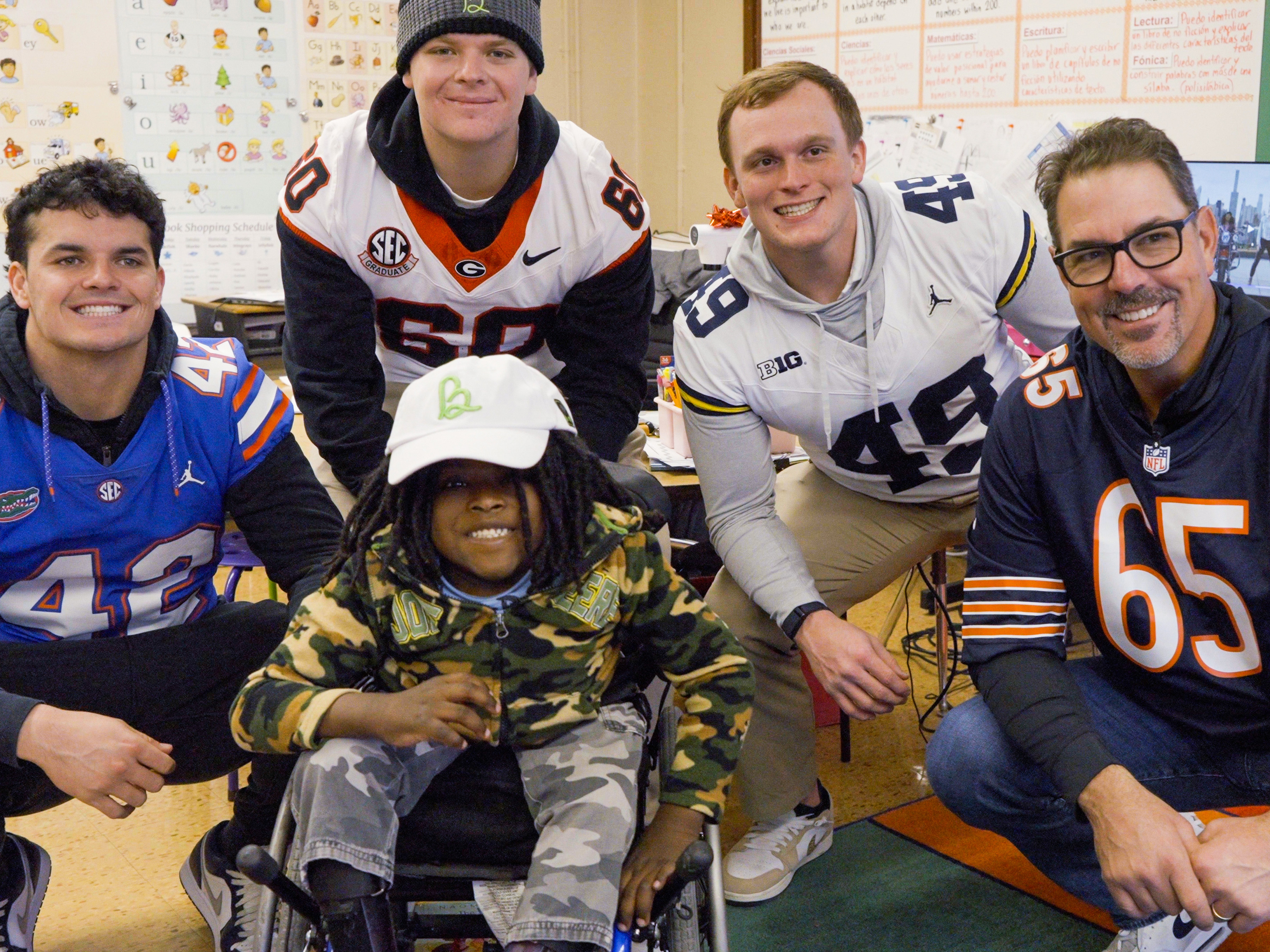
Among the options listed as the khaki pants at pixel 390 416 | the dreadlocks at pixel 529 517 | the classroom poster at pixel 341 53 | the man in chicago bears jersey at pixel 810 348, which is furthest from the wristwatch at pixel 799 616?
the classroom poster at pixel 341 53

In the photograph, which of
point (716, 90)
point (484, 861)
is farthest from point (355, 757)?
point (716, 90)

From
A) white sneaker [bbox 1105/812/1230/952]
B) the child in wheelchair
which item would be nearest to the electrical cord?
white sneaker [bbox 1105/812/1230/952]

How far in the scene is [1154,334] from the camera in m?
1.58

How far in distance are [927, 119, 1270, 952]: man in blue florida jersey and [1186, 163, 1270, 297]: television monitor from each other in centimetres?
128

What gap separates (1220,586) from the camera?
159 centimetres

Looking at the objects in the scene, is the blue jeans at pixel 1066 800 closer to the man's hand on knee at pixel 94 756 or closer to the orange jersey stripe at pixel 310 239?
the man's hand on knee at pixel 94 756

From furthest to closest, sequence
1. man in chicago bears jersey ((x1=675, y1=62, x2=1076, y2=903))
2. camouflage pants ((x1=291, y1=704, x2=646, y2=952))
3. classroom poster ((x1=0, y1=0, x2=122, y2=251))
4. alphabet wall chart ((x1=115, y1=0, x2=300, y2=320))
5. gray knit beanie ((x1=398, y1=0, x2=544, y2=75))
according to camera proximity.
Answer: alphabet wall chart ((x1=115, y1=0, x2=300, y2=320)) → classroom poster ((x1=0, y1=0, x2=122, y2=251)) → man in chicago bears jersey ((x1=675, y1=62, x2=1076, y2=903)) → gray knit beanie ((x1=398, y1=0, x2=544, y2=75)) → camouflage pants ((x1=291, y1=704, x2=646, y2=952))

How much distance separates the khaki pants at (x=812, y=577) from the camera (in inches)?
86.5

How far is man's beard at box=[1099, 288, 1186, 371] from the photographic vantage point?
A: 158 centimetres

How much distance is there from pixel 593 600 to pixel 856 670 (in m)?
0.57

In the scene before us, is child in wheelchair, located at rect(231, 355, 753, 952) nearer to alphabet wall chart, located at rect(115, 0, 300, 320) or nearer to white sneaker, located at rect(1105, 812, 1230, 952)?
white sneaker, located at rect(1105, 812, 1230, 952)

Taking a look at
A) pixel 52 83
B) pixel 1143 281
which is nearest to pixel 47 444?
pixel 1143 281

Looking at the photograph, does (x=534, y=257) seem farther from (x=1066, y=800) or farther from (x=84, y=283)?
(x=1066, y=800)

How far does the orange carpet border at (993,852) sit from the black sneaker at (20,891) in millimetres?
1489
